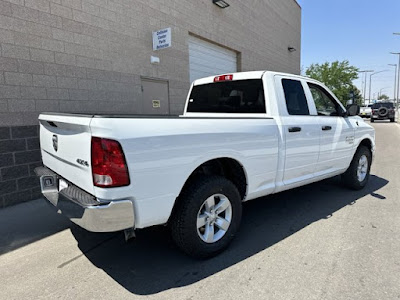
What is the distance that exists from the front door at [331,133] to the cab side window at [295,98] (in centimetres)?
29

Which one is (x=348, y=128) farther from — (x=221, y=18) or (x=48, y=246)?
(x=221, y=18)

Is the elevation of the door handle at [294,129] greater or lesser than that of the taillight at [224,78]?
lesser

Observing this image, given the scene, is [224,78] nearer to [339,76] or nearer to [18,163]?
[18,163]

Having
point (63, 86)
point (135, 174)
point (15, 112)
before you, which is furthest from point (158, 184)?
point (63, 86)

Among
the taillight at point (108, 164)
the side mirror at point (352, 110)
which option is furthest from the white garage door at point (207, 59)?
the taillight at point (108, 164)

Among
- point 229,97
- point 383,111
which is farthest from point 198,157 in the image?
point 383,111

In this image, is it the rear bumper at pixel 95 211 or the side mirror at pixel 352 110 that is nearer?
the rear bumper at pixel 95 211

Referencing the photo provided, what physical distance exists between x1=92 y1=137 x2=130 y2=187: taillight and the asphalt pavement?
101 cm

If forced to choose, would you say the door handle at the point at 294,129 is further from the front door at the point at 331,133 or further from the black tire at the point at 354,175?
the black tire at the point at 354,175

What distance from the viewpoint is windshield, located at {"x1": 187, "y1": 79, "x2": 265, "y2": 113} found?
12.1 feet

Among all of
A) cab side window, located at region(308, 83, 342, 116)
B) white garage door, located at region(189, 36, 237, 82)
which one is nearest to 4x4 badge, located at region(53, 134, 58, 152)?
cab side window, located at region(308, 83, 342, 116)

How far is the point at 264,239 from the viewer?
10.9 ft

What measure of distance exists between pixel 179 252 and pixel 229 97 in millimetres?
2203

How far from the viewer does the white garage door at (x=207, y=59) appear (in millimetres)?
8774
